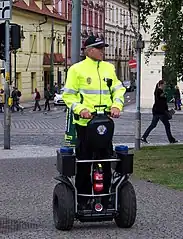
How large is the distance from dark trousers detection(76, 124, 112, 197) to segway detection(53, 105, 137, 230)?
45 millimetres

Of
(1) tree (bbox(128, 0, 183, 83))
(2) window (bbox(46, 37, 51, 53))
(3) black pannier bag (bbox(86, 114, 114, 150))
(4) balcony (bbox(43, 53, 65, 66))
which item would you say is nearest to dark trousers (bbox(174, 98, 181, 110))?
(4) balcony (bbox(43, 53, 65, 66))

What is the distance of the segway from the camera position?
692cm

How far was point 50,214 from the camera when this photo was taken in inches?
314

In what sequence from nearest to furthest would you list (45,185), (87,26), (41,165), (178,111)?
(45,185) < (41,165) < (178,111) < (87,26)

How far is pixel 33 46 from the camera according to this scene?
61.5 metres

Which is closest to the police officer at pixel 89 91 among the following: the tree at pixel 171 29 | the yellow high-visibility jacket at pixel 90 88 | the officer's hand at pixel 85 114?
the yellow high-visibility jacket at pixel 90 88

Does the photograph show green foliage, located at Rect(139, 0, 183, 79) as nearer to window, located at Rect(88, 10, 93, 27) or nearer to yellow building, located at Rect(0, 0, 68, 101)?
yellow building, located at Rect(0, 0, 68, 101)

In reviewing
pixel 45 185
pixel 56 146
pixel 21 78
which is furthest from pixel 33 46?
pixel 45 185

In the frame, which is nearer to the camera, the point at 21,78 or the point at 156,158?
the point at 156,158

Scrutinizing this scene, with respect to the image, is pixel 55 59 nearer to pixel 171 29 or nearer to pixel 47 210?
pixel 171 29

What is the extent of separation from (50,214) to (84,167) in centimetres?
122

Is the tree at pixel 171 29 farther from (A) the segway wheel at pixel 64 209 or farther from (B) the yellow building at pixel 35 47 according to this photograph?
(B) the yellow building at pixel 35 47

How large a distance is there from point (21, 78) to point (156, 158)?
4405 cm

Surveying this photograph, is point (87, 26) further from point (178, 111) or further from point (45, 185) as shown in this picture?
point (45, 185)
